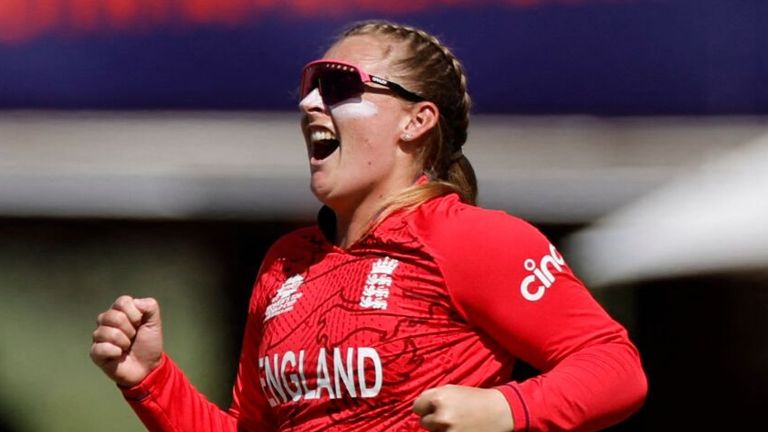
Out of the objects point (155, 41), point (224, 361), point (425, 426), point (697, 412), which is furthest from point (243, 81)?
point (425, 426)

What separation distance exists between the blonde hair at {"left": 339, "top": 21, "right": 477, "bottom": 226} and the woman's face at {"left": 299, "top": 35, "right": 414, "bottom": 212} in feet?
0.12

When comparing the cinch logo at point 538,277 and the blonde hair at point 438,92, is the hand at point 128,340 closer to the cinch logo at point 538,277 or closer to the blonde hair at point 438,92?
the blonde hair at point 438,92

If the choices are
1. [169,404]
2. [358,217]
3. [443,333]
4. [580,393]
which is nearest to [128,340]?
[169,404]

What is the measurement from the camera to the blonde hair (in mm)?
2424

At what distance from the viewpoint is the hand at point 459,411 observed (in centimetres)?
189

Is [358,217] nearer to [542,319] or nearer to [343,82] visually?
[343,82]

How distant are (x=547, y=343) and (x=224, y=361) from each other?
84.9 inches

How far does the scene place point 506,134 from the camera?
151 inches

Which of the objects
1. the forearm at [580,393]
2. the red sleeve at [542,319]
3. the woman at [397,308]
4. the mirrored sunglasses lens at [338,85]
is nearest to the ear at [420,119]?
the woman at [397,308]

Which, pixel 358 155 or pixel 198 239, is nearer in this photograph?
pixel 358 155

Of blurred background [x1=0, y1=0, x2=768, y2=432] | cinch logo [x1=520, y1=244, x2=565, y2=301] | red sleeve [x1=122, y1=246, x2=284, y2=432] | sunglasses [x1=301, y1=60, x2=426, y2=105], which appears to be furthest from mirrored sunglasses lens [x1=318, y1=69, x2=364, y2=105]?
Result: blurred background [x1=0, y1=0, x2=768, y2=432]

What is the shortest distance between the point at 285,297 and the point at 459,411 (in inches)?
22.5

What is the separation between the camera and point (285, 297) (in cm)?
237

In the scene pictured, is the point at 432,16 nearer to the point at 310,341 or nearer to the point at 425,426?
the point at 310,341
